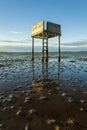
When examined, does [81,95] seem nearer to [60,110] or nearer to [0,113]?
[60,110]

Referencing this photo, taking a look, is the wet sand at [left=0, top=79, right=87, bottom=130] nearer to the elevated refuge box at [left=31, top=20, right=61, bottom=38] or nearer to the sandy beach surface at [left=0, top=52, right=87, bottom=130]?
the sandy beach surface at [left=0, top=52, right=87, bottom=130]

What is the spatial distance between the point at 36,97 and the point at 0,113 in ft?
7.97

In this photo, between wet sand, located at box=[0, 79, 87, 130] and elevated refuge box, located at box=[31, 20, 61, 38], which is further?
elevated refuge box, located at box=[31, 20, 61, 38]

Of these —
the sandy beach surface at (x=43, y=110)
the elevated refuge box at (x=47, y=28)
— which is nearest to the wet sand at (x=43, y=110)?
the sandy beach surface at (x=43, y=110)

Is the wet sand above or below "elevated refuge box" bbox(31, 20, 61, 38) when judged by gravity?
below

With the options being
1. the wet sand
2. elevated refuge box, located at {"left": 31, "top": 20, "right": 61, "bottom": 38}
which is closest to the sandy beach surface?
the wet sand

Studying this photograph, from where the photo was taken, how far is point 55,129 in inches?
211

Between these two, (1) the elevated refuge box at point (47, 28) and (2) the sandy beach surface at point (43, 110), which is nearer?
(2) the sandy beach surface at point (43, 110)

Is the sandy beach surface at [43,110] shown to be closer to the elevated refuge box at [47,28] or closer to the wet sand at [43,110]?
the wet sand at [43,110]

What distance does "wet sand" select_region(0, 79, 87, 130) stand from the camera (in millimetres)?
5653

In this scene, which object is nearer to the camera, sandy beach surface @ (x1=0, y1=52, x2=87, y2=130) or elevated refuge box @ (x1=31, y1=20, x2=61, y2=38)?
sandy beach surface @ (x1=0, y1=52, x2=87, y2=130)

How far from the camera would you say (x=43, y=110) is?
22.8 ft

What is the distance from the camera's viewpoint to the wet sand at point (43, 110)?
5653 mm

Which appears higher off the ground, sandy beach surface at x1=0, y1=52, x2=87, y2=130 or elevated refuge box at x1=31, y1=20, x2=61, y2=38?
elevated refuge box at x1=31, y1=20, x2=61, y2=38
